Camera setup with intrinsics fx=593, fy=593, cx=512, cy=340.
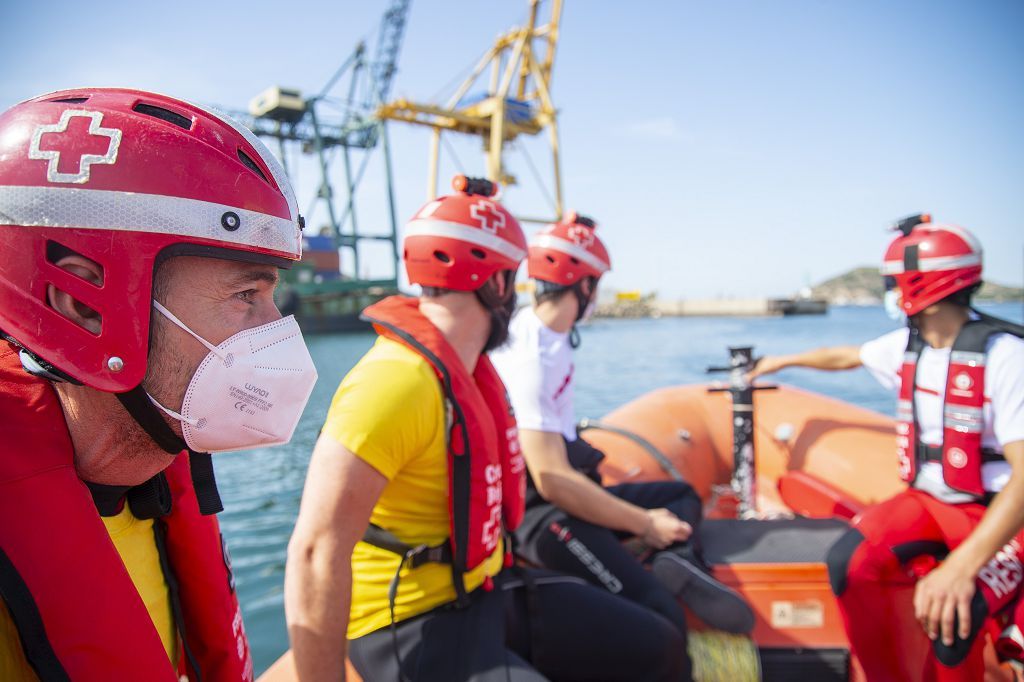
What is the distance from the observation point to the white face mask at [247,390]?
0.91m

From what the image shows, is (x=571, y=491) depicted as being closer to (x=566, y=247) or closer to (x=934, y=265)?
(x=566, y=247)

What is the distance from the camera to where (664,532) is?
2547mm

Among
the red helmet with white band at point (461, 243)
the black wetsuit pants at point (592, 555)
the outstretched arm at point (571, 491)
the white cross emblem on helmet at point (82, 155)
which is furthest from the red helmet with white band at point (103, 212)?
the black wetsuit pants at point (592, 555)

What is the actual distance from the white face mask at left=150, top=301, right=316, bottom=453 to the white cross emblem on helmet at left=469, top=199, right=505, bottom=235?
99cm

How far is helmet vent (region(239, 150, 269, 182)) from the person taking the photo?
3.11 ft

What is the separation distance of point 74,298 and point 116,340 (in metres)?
0.08

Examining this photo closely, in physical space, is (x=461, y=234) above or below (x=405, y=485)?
above

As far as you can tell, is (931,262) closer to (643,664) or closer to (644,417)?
(643,664)

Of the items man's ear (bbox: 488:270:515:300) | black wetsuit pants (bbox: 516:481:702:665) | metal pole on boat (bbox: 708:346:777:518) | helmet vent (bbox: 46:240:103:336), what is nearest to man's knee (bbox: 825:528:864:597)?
black wetsuit pants (bbox: 516:481:702:665)

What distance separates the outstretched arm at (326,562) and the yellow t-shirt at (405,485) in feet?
0.34

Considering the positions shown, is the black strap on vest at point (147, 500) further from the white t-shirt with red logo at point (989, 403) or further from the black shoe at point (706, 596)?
the white t-shirt with red logo at point (989, 403)

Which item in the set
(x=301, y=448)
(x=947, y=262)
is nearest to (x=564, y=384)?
(x=947, y=262)

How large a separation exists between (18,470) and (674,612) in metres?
2.07

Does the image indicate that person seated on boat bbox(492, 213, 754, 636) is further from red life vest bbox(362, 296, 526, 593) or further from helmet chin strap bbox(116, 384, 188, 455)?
helmet chin strap bbox(116, 384, 188, 455)
